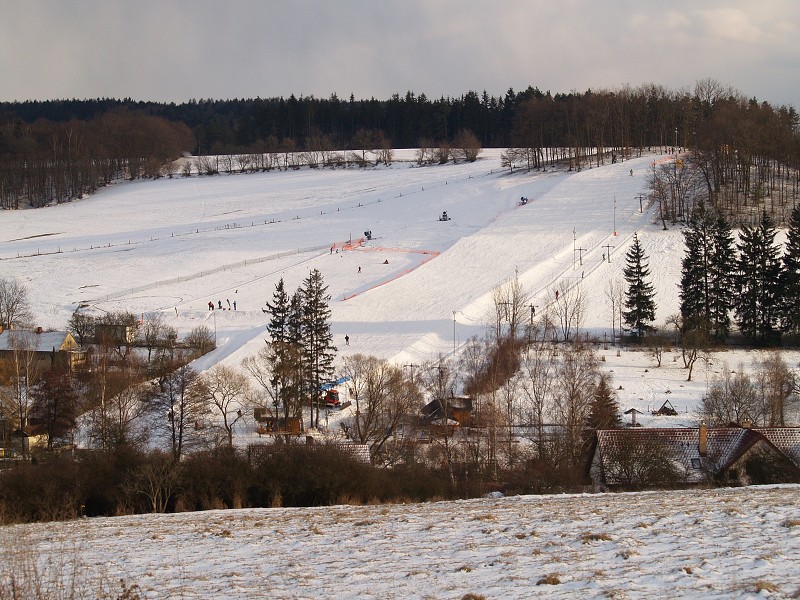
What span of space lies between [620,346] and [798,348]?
946 cm

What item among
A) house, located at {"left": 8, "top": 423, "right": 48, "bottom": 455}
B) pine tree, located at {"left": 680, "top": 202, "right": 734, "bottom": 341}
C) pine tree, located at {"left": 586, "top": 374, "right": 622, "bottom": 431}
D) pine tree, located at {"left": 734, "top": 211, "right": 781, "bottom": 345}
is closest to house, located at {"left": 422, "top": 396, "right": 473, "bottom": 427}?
pine tree, located at {"left": 586, "top": 374, "right": 622, "bottom": 431}

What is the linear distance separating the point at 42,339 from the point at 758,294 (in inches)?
1566

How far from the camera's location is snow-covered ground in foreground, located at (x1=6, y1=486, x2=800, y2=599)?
8.84 meters

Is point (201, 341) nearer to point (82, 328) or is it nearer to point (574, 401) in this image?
point (82, 328)

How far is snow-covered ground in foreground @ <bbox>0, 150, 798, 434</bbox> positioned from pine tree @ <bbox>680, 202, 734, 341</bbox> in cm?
276

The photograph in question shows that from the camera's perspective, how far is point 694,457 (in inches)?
902

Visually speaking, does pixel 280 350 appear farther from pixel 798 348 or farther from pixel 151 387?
pixel 798 348

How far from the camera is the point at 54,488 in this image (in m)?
18.5

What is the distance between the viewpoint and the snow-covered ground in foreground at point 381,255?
46.2 meters

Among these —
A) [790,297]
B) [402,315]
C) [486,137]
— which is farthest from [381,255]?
[486,137]

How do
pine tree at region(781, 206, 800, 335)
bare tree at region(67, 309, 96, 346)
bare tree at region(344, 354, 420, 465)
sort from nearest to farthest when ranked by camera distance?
1. bare tree at region(344, 354, 420, 465)
2. pine tree at region(781, 206, 800, 335)
3. bare tree at region(67, 309, 96, 346)

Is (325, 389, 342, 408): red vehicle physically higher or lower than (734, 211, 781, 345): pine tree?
lower

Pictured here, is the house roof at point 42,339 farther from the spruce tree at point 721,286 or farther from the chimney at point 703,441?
the spruce tree at point 721,286

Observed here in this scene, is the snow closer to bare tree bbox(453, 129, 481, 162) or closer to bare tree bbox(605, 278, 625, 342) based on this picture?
bare tree bbox(605, 278, 625, 342)
